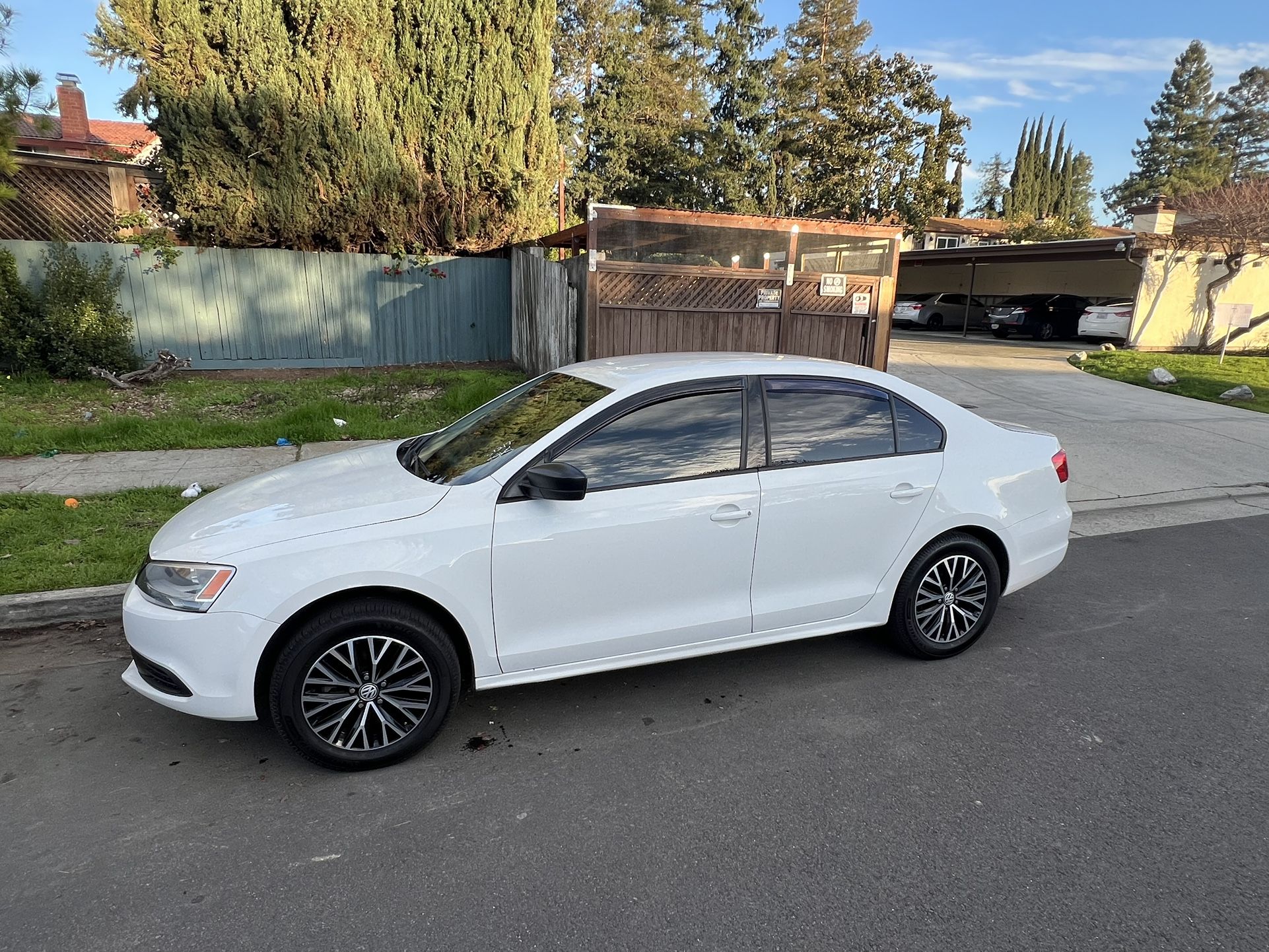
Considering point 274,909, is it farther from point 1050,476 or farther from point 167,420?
point 167,420

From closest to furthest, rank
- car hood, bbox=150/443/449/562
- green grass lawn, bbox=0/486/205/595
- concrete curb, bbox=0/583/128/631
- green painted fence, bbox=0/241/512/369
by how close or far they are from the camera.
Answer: car hood, bbox=150/443/449/562, concrete curb, bbox=0/583/128/631, green grass lawn, bbox=0/486/205/595, green painted fence, bbox=0/241/512/369

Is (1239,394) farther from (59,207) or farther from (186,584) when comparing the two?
(59,207)

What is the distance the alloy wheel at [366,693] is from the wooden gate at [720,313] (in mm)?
6437

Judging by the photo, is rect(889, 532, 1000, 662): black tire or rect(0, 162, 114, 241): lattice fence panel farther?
rect(0, 162, 114, 241): lattice fence panel

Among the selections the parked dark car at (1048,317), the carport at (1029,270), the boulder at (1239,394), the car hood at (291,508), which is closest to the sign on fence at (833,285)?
the car hood at (291,508)

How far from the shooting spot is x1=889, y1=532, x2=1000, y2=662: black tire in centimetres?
392

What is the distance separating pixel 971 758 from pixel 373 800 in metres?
2.43

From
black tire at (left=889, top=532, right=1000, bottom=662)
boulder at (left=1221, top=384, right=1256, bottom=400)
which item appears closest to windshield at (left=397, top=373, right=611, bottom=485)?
black tire at (left=889, top=532, right=1000, bottom=662)

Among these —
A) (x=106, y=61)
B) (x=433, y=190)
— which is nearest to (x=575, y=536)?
(x=433, y=190)

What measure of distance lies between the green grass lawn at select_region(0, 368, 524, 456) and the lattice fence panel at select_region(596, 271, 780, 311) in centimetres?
210

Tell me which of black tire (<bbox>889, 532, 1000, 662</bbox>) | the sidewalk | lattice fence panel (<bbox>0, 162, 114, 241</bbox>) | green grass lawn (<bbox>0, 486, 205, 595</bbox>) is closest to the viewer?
black tire (<bbox>889, 532, 1000, 662</bbox>)

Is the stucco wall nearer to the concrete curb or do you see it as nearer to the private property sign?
the private property sign

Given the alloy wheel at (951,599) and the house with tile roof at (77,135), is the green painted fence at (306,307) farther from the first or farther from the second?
the alloy wheel at (951,599)

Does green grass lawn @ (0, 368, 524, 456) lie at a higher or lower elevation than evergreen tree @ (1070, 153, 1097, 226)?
lower
